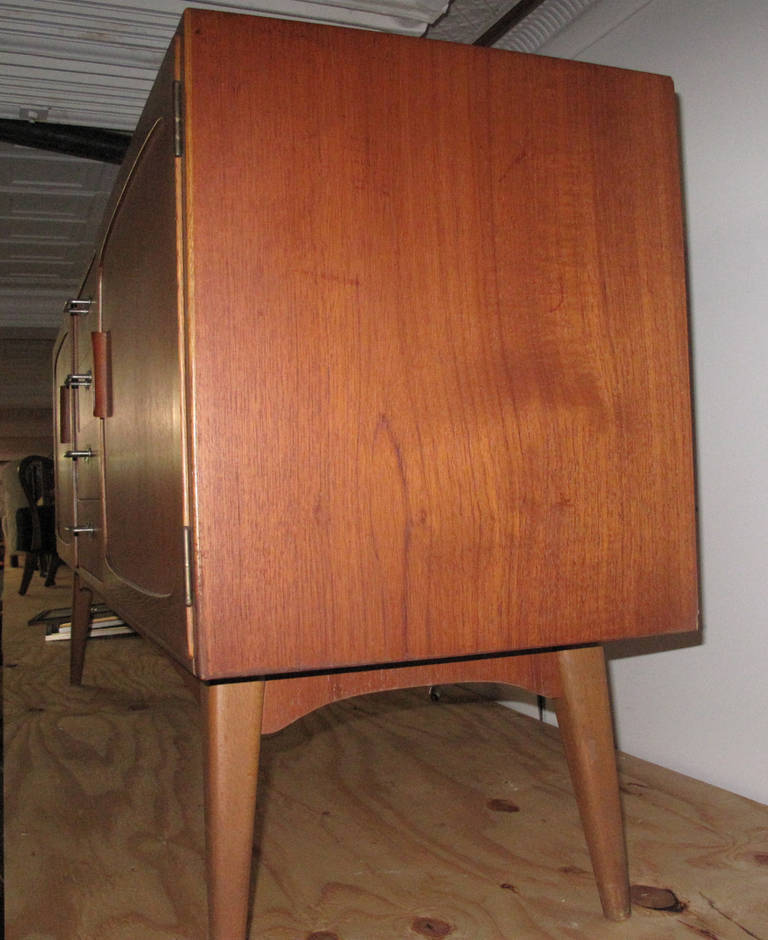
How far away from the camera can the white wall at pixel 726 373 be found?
1.30m

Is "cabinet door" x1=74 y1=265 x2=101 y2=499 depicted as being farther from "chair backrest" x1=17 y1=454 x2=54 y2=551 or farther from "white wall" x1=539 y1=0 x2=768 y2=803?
"chair backrest" x1=17 y1=454 x2=54 y2=551

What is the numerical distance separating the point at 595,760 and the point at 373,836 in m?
0.41

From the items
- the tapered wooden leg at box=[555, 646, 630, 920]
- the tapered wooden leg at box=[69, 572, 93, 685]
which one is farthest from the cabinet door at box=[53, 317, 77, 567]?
the tapered wooden leg at box=[555, 646, 630, 920]

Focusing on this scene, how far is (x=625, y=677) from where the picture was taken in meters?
1.57

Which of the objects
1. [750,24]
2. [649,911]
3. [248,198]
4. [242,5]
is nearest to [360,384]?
[248,198]

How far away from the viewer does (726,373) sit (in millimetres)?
1359

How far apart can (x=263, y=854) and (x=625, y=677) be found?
72 centimetres

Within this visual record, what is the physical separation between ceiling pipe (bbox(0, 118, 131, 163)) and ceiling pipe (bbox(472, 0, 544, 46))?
3.72ft

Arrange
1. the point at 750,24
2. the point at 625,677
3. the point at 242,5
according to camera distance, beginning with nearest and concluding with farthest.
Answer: the point at 750,24 < the point at 625,677 < the point at 242,5

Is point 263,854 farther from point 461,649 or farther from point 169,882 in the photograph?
point 461,649

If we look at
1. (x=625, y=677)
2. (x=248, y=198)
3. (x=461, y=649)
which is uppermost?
(x=248, y=198)

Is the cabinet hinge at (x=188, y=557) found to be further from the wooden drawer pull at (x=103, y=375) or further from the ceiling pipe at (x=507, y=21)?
the ceiling pipe at (x=507, y=21)

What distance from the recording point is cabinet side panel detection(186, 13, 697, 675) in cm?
75

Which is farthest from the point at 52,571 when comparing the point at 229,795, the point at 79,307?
the point at 229,795
